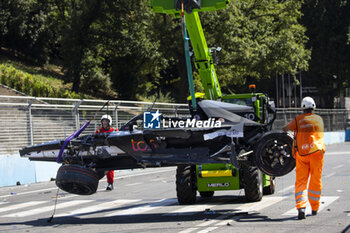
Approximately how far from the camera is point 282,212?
9.61m

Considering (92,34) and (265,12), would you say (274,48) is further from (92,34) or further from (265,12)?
(92,34)

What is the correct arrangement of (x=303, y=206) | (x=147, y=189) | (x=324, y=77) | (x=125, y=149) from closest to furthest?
1. (x=303, y=206)
2. (x=125, y=149)
3. (x=147, y=189)
4. (x=324, y=77)

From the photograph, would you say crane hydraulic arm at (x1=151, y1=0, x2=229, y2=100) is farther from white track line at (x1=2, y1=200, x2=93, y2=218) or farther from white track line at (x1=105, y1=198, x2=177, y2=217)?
white track line at (x1=2, y1=200, x2=93, y2=218)

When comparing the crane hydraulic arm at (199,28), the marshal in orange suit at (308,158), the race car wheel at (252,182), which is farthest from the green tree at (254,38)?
the marshal in orange suit at (308,158)

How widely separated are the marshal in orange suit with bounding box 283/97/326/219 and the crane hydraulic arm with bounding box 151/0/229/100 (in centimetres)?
370

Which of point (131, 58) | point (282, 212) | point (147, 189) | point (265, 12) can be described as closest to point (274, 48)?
point (265, 12)

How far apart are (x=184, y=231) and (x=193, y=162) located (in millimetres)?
1449

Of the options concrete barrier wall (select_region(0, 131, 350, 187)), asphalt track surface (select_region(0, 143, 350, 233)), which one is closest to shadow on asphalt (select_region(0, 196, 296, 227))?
asphalt track surface (select_region(0, 143, 350, 233))

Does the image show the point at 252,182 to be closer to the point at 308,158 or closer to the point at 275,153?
the point at 275,153

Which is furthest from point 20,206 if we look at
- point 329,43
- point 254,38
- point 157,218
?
point 329,43

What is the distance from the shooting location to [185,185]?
437 inches

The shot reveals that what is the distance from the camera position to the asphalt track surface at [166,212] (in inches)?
333

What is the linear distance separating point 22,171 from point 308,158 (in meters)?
11.8

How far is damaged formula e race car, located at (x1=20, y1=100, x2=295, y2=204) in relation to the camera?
29.3 feet
